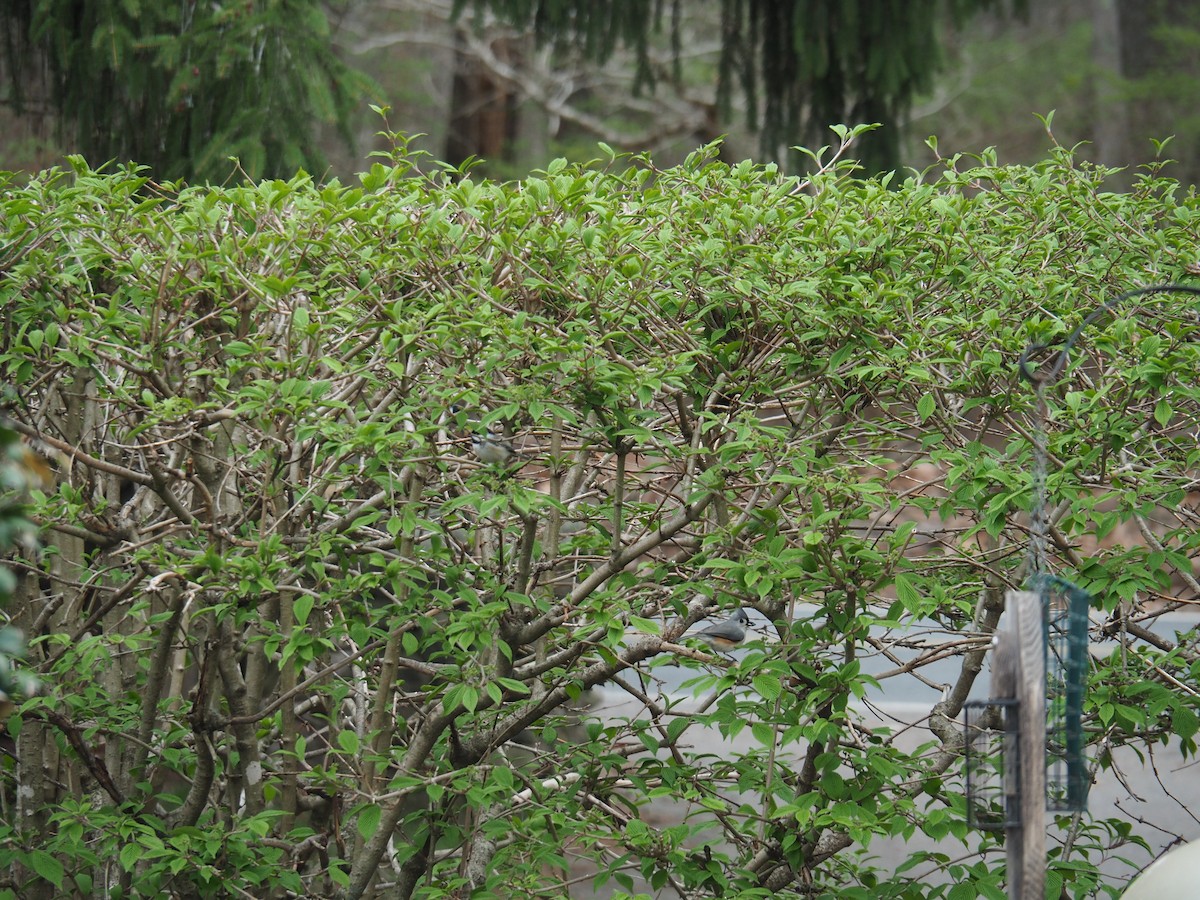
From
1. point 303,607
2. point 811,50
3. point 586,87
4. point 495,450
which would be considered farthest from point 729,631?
point 586,87

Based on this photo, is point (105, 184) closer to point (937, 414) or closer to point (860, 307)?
point (860, 307)

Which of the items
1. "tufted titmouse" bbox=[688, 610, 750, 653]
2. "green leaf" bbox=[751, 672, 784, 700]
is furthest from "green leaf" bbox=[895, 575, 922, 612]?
"tufted titmouse" bbox=[688, 610, 750, 653]

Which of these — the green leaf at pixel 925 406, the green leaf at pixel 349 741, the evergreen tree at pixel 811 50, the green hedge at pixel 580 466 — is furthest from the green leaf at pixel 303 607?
the evergreen tree at pixel 811 50

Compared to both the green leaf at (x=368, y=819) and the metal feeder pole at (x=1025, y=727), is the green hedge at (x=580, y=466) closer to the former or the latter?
the green leaf at (x=368, y=819)

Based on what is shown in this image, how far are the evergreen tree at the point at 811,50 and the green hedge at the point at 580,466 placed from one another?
476 centimetres

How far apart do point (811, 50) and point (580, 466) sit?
5.59 metres

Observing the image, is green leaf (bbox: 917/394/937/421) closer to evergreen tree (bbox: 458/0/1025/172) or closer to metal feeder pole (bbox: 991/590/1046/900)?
metal feeder pole (bbox: 991/590/1046/900)

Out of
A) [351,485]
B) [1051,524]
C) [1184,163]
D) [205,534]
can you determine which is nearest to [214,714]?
[205,534]

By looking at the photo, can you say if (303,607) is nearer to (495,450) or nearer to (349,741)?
(349,741)

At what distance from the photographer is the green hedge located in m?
3.11

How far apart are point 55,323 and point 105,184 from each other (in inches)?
15.8

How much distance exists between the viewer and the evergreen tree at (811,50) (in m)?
8.17

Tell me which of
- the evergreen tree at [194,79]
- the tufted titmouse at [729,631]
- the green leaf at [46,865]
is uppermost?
the evergreen tree at [194,79]

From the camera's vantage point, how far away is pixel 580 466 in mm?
3494
